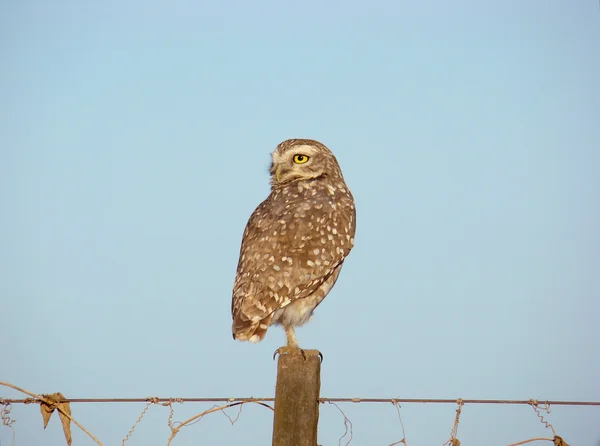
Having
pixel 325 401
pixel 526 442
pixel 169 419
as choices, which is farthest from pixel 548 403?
pixel 169 419

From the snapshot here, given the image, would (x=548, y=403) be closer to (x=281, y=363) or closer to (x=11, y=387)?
(x=281, y=363)

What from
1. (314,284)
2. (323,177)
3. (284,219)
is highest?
(323,177)

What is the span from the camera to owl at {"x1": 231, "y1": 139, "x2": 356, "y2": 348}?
24.5 ft

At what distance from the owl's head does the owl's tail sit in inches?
86.4

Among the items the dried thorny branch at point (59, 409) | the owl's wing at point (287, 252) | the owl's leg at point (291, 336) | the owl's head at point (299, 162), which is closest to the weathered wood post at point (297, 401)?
the dried thorny branch at point (59, 409)

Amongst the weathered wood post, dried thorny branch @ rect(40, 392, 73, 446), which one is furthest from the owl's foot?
dried thorny branch @ rect(40, 392, 73, 446)

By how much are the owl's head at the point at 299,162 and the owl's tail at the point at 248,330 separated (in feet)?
7.20

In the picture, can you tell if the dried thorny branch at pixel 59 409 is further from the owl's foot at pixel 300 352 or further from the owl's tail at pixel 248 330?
the owl's tail at pixel 248 330

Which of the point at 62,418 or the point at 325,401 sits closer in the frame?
the point at 325,401

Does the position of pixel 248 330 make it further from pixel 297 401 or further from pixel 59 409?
pixel 297 401

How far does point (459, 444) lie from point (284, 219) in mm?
3363

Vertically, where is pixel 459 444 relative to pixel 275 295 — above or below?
below

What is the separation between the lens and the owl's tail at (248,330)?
729 centimetres

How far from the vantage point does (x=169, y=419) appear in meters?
5.81
